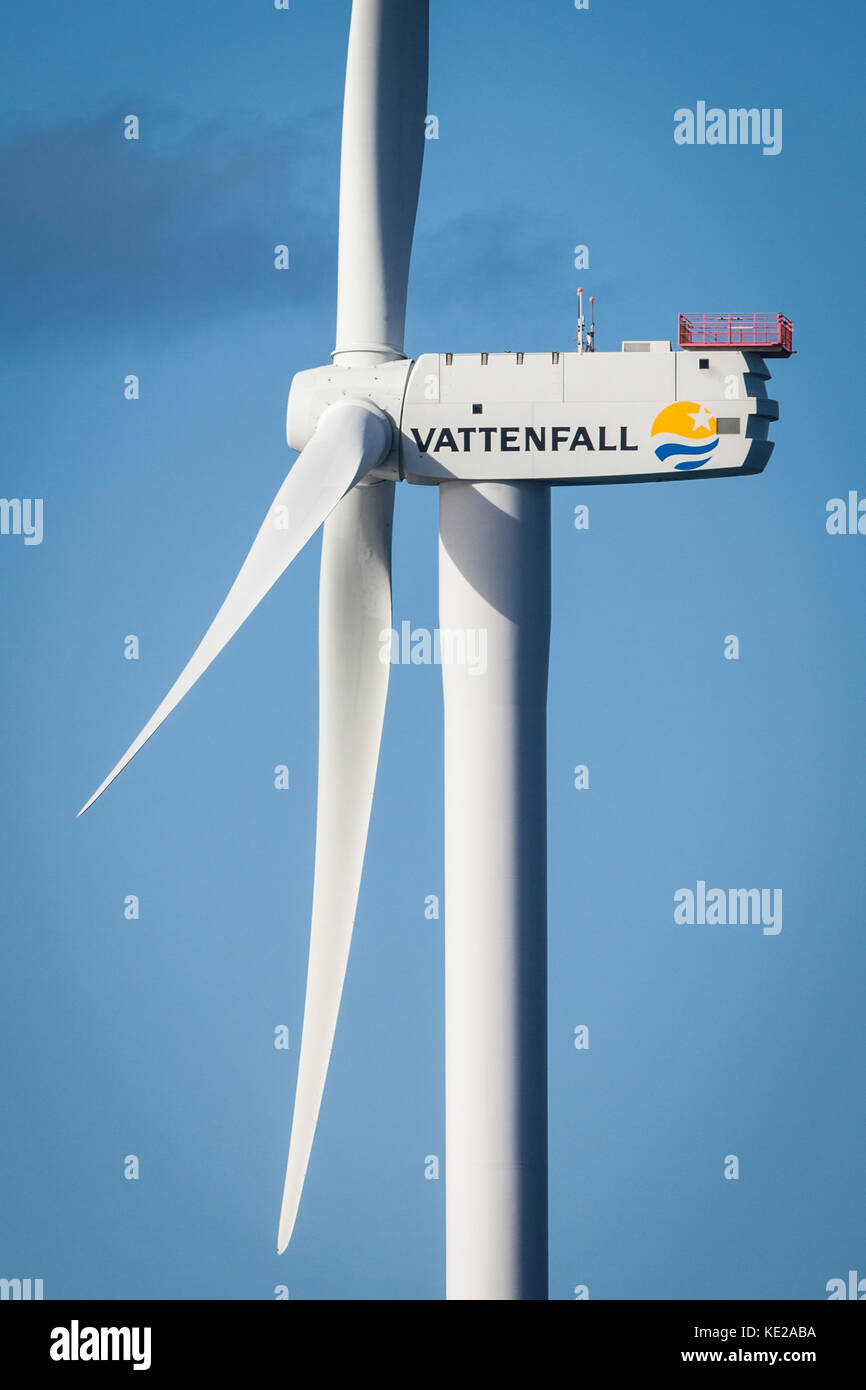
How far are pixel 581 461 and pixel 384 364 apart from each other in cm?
283

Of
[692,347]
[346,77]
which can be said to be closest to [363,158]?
[346,77]

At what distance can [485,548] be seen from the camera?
32656mm

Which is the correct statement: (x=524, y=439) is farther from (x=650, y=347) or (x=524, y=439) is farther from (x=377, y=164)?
(x=377, y=164)

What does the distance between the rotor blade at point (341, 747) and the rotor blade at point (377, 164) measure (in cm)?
228

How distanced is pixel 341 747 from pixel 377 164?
7.39 meters

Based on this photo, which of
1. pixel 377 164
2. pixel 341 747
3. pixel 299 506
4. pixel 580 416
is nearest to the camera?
pixel 299 506

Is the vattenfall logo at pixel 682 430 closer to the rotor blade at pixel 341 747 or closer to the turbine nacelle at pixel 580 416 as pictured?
the turbine nacelle at pixel 580 416

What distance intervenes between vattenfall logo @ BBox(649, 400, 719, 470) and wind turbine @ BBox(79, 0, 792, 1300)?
25 mm

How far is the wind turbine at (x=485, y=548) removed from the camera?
3219 centimetres

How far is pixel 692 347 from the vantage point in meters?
32.7

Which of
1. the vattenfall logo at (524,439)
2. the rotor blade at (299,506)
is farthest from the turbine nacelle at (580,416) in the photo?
the rotor blade at (299,506)

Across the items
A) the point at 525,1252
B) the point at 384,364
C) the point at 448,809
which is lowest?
the point at 525,1252

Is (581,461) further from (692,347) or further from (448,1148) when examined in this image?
(448,1148)

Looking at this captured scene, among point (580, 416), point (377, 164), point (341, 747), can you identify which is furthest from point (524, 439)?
point (341, 747)
